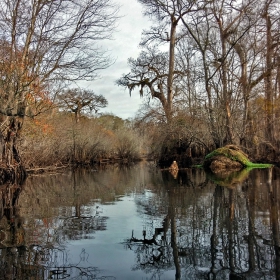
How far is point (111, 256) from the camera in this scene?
396cm

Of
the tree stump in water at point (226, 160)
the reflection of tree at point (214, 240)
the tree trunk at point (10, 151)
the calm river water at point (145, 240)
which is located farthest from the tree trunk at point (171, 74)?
the reflection of tree at point (214, 240)

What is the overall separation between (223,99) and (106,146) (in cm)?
2154

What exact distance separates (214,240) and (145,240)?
98 centimetres

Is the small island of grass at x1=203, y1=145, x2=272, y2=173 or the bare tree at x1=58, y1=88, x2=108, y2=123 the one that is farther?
the bare tree at x1=58, y1=88, x2=108, y2=123

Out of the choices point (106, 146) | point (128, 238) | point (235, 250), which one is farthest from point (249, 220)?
point (106, 146)

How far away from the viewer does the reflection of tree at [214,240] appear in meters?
3.40

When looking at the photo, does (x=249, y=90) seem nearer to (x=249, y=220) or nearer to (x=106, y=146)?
(x=249, y=220)

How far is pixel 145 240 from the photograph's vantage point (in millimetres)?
4590

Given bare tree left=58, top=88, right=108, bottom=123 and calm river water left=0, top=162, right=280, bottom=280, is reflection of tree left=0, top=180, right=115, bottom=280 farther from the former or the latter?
bare tree left=58, top=88, right=108, bottom=123

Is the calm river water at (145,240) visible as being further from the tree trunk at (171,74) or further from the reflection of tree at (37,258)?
the tree trunk at (171,74)

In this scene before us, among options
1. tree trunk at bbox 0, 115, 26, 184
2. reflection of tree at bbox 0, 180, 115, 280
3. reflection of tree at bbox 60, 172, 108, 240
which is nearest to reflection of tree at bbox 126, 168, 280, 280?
reflection of tree at bbox 0, 180, 115, 280

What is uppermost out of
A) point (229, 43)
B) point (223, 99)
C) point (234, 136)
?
point (229, 43)

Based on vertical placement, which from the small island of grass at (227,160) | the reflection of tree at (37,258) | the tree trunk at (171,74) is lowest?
the reflection of tree at (37,258)

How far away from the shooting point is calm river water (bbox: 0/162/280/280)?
345 cm
